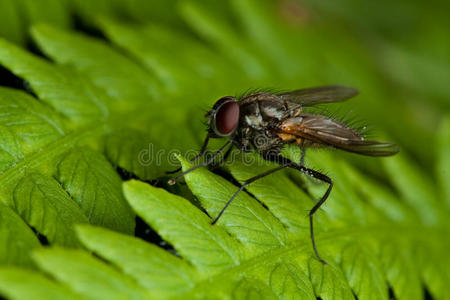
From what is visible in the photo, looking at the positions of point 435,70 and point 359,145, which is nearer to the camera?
point 359,145

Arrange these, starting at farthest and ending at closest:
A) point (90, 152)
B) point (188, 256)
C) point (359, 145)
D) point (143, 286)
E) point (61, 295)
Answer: point (359, 145) → point (90, 152) → point (188, 256) → point (143, 286) → point (61, 295)

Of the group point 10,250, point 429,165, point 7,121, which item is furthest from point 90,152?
point 429,165

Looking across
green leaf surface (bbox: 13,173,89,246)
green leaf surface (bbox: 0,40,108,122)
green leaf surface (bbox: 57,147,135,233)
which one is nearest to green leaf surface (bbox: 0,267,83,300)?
green leaf surface (bbox: 13,173,89,246)

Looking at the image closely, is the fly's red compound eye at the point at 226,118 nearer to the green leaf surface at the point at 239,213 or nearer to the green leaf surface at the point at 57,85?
the green leaf surface at the point at 239,213

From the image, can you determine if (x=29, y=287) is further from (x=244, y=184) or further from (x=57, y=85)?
(x=57, y=85)

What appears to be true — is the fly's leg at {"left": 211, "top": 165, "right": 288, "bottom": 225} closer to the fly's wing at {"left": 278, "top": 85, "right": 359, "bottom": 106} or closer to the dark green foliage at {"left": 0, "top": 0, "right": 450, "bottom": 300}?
the dark green foliage at {"left": 0, "top": 0, "right": 450, "bottom": 300}

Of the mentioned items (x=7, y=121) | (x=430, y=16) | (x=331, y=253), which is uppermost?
(x=430, y=16)

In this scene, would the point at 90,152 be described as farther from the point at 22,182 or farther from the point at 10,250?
the point at 10,250
